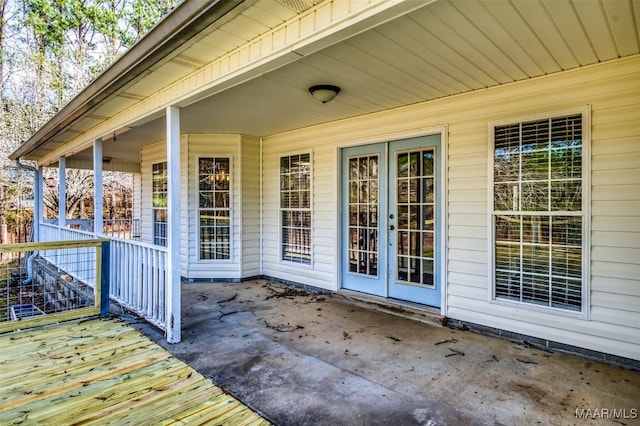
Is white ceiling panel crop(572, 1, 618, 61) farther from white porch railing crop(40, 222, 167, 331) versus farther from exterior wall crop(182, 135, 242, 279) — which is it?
exterior wall crop(182, 135, 242, 279)

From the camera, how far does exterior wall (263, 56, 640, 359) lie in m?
3.07

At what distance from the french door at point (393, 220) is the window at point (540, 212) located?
0.76 meters

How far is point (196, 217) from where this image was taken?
641cm

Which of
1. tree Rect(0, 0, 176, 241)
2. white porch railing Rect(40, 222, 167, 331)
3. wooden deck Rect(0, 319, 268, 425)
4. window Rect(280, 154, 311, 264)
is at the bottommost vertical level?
wooden deck Rect(0, 319, 268, 425)

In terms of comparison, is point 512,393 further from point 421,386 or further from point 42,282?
point 42,282

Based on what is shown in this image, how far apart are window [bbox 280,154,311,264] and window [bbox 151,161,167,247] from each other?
8.30ft

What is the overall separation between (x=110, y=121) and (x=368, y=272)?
13.6ft

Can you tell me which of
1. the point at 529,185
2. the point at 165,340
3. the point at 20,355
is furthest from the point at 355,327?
the point at 20,355

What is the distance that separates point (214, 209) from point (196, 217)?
0.35m

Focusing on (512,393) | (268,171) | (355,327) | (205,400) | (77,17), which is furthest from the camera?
(77,17)

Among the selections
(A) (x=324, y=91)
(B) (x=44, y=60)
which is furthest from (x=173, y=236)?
(B) (x=44, y=60)

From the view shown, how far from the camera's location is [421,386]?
2.72 meters

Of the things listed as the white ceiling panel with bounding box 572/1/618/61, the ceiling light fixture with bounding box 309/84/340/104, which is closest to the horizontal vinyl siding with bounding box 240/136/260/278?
the ceiling light fixture with bounding box 309/84/340/104

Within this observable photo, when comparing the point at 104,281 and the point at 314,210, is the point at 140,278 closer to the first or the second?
the point at 104,281
